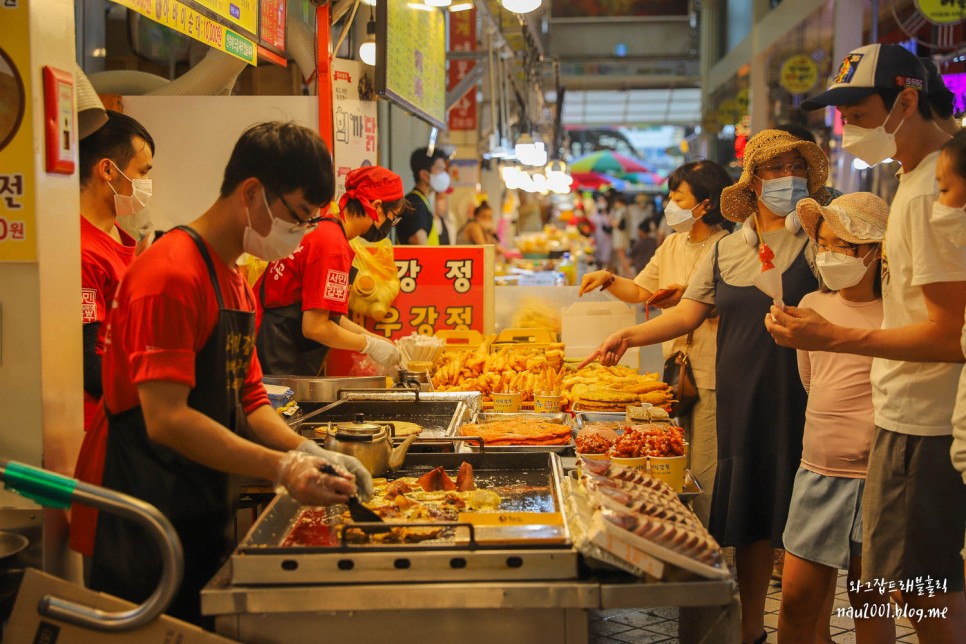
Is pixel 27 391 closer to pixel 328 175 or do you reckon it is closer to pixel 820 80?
pixel 328 175

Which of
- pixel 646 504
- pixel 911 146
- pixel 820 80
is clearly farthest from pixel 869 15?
pixel 646 504

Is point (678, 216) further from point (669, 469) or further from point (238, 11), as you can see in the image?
point (238, 11)

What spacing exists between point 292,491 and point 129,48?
293 inches

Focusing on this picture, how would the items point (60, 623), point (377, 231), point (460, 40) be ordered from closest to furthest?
point (60, 623)
point (377, 231)
point (460, 40)

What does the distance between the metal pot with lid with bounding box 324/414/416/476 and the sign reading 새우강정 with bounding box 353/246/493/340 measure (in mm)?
3359

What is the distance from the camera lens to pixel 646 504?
257 centimetres

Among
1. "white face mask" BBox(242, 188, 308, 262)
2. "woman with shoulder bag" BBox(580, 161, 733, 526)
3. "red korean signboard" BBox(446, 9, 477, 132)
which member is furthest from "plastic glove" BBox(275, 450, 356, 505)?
"red korean signboard" BBox(446, 9, 477, 132)

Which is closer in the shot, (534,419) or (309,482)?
(309,482)

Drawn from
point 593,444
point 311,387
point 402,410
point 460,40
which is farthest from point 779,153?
point 460,40

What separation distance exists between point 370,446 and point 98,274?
129cm

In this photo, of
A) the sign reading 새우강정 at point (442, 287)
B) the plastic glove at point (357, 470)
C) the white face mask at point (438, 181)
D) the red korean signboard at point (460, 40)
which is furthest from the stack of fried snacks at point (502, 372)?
the red korean signboard at point (460, 40)

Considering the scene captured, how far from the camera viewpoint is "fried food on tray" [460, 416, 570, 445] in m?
3.67

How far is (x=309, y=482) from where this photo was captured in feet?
7.82

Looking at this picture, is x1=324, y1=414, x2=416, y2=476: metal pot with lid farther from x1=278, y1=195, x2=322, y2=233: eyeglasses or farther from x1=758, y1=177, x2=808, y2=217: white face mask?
x1=758, y1=177, x2=808, y2=217: white face mask
